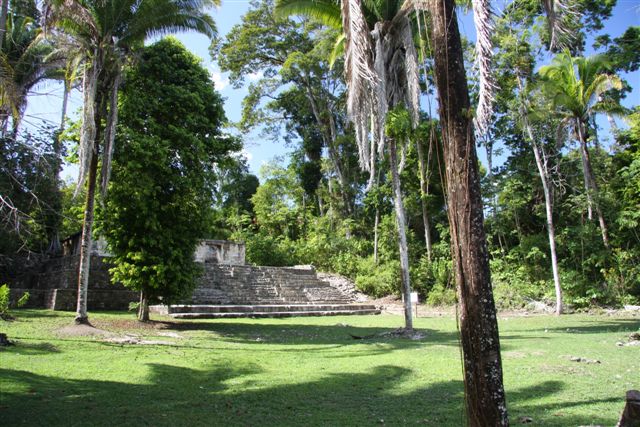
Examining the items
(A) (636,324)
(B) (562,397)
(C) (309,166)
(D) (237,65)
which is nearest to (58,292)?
Answer: (B) (562,397)

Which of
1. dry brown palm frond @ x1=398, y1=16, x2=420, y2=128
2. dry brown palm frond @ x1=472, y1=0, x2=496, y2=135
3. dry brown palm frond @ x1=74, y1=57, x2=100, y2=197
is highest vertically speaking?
dry brown palm frond @ x1=398, y1=16, x2=420, y2=128

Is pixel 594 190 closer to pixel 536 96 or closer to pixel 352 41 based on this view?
pixel 536 96

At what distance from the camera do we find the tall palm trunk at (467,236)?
3.30m

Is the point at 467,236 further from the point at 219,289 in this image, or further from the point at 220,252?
the point at 220,252

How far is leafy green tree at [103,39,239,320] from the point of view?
11797 millimetres

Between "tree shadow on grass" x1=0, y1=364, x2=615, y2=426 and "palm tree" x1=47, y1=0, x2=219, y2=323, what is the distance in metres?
5.19

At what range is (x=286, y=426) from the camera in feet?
14.9

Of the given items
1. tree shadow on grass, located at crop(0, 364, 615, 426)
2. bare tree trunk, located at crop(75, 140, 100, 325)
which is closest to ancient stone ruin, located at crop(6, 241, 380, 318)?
bare tree trunk, located at crop(75, 140, 100, 325)

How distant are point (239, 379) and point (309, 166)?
2909 cm

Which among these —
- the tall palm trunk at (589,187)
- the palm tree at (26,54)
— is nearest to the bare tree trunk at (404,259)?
the palm tree at (26,54)

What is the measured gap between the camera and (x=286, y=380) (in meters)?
6.74

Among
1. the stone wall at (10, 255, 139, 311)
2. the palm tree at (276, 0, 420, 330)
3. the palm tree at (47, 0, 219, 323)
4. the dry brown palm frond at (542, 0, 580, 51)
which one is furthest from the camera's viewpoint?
the stone wall at (10, 255, 139, 311)

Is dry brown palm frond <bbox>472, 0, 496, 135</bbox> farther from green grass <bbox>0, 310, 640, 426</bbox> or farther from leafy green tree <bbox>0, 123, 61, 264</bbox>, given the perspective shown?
leafy green tree <bbox>0, 123, 61, 264</bbox>

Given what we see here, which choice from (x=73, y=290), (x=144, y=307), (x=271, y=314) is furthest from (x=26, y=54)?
(x=271, y=314)
